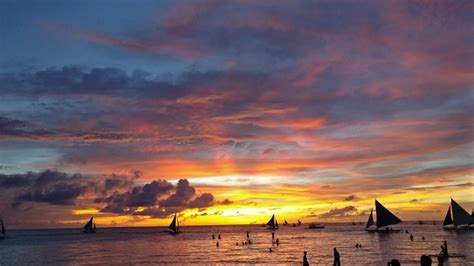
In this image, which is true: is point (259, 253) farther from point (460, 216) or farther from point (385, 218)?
point (460, 216)

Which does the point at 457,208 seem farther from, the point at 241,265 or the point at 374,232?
the point at 241,265

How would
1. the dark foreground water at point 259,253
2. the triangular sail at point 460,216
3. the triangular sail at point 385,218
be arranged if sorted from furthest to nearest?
the triangular sail at point 385,218
the triangular sail at point 460,216
the dark foreground water at point 259,253

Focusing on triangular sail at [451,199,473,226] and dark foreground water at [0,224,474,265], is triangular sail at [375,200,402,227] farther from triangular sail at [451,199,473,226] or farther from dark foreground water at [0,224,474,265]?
triangular sail at [451,199,473,226]

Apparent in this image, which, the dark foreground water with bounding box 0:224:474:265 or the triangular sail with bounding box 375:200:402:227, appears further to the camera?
the triangular sail with bounding box 375:200:402:227

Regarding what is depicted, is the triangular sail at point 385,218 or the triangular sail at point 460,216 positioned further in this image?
the triangular sail at point 385,218

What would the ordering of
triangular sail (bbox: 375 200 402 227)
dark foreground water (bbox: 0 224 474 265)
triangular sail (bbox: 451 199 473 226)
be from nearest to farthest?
dark foreground water (bbox: 0 224 474 265), triangular sail (bbox: 451 199 473 226), triangular sail (bbox: 375 200 402 227)

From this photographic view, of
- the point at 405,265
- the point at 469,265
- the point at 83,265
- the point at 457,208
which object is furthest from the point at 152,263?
the point at 457,208

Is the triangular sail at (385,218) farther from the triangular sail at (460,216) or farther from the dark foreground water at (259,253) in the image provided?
the triangular sail at (460,216)

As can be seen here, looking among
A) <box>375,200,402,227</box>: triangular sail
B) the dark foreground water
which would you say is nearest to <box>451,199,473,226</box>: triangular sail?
the dark foreground water

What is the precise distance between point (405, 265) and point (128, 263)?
39181mm

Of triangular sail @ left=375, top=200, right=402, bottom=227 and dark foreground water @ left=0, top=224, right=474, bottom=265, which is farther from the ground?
triangular sail @ left=375, top=200, right=402, bottom=227

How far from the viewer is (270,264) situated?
60.4 meters

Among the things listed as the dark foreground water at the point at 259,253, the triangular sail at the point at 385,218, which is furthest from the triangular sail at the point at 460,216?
the triangular sail at the point at 385,218

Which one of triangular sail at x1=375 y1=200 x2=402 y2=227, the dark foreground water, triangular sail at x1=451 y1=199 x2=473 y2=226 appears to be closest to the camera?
the dark foreground water
